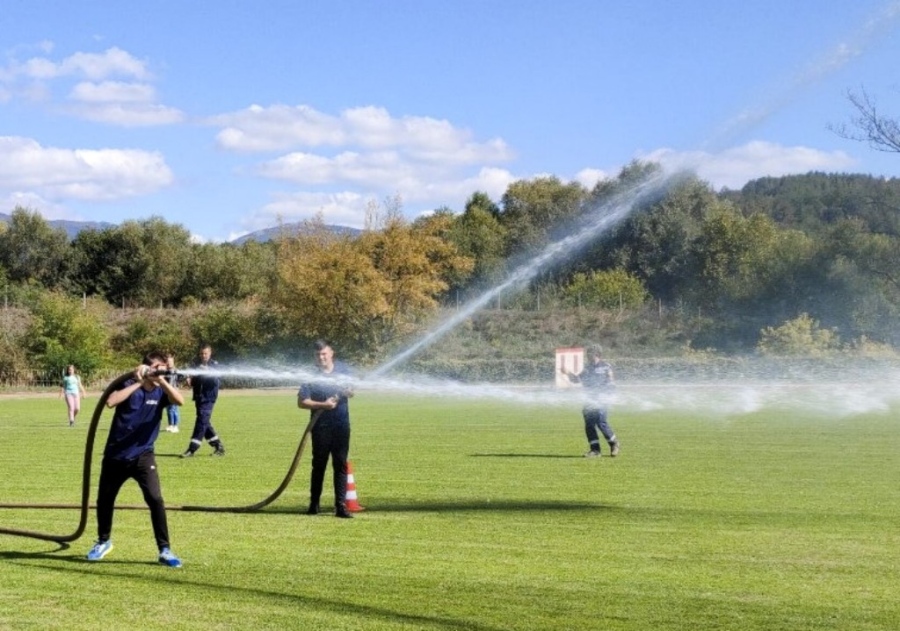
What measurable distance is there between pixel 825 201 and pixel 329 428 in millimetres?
76844

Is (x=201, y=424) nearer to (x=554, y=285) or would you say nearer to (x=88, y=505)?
(x=88, y=505)

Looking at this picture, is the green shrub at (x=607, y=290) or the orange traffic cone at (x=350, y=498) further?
the green shrub at (x=607, y=290)

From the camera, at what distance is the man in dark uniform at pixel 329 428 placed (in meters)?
13.7

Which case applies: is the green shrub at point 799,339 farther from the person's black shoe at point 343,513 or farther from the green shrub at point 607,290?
the person's black shoe at point 343,513

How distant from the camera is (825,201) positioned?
8394 centimetres

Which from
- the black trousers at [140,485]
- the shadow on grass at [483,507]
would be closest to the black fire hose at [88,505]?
the black trousers at [140,485]

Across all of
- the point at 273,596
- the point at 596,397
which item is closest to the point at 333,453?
the point at 273,596

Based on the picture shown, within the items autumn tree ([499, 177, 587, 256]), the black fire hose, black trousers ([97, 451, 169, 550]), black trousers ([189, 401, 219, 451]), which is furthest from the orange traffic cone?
autumn tree ([499, 177, 587, 256])

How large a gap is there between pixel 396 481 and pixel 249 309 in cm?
5370

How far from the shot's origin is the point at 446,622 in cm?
827

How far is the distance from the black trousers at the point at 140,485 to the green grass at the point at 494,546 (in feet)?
1.05

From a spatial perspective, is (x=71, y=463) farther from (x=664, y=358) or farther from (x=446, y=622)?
(x=664, y=358)

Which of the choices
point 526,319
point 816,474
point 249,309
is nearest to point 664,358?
point 526,319

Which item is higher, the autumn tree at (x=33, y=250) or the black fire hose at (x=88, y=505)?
the autumn tree at (x=33, y=250)
